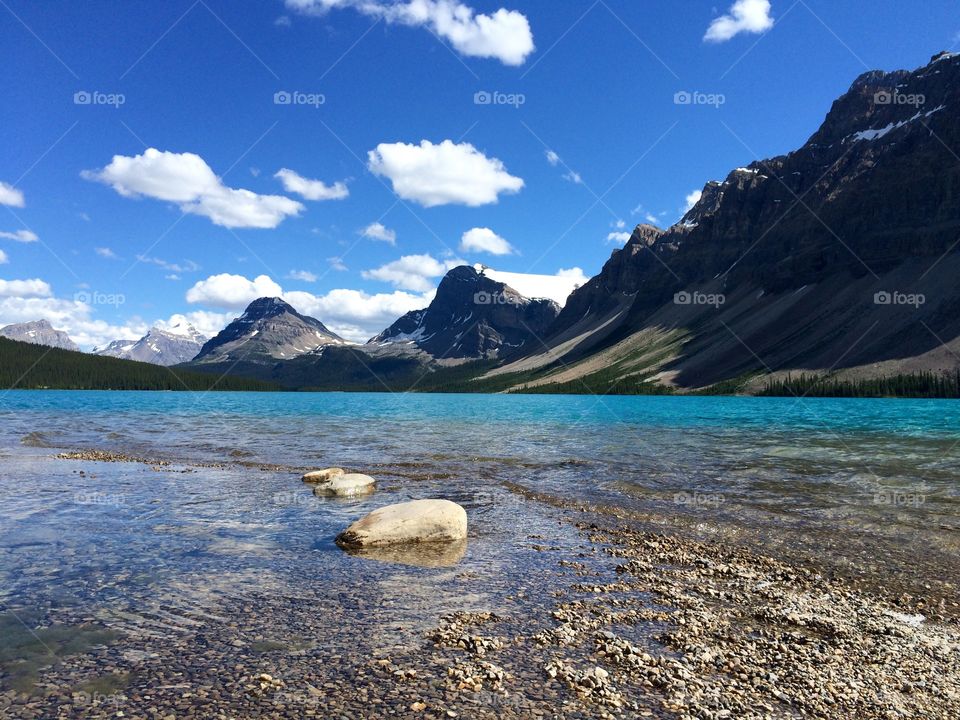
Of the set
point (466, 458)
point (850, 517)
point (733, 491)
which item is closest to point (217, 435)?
point (466, 458)

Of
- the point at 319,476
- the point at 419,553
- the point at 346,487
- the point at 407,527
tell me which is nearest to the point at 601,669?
the point at 419,553

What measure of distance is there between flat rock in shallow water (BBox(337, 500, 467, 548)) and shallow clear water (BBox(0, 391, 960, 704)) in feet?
3.26

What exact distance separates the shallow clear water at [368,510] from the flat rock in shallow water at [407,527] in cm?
99

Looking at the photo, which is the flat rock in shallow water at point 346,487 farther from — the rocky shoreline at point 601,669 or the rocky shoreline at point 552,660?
the rocky shoreline at point 601,669

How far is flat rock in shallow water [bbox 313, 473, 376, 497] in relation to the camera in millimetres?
27047

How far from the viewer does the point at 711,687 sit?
9.30 metres

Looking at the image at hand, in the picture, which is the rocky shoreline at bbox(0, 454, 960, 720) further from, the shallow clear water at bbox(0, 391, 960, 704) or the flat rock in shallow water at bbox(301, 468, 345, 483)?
the flat rock in shallow water at bbox(301, 468, 345, 483)

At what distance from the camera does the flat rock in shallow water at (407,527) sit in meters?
18.2

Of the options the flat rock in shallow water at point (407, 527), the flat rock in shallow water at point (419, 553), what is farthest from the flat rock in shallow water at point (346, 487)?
the flat rock in shallow water at point (419, 553)

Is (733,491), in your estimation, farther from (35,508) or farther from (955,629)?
(35,508)

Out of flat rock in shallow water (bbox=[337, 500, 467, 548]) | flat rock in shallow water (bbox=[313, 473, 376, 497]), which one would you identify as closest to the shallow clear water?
flat rock in shallow water (bbox=[337, 500, 467, 548])

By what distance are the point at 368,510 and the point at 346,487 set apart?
4.17 m

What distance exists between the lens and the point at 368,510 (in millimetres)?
23875

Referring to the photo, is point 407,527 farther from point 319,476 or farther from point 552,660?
point 319,476
